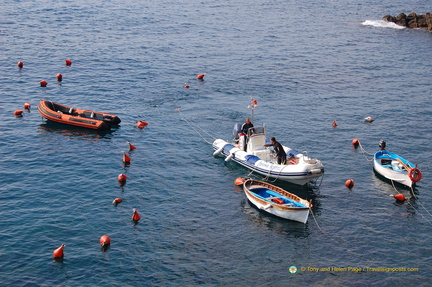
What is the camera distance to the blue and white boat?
3725 cm

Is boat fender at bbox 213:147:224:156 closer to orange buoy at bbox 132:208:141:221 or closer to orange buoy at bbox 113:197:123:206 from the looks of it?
orange buoy at bbox 113:197:123:206

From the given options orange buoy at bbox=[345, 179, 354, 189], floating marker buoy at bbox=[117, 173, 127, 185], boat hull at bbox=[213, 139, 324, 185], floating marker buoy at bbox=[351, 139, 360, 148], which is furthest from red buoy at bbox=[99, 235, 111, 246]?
floating marker buoy at bbox=[351, 139, 360, 148]

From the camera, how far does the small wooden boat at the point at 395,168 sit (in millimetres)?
37969

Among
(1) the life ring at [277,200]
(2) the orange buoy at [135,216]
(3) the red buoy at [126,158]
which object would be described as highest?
(3) the red buoy at [126,158]

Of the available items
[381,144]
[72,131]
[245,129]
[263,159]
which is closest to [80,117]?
[72,131]

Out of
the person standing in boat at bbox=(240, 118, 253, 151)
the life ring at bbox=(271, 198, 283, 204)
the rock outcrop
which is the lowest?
the life ring at bbox=(271, 198, 283, 204)

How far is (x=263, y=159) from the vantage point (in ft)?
136

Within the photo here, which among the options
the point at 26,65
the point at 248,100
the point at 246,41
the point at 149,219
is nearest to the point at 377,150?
the point at 248,100

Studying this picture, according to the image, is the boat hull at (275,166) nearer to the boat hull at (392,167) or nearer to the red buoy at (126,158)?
the boat hull at (392,167)

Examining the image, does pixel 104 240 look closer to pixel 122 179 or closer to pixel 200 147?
pixel 122 179

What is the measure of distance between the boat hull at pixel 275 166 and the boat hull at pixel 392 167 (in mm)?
5869

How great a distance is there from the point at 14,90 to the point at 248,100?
1009 inches

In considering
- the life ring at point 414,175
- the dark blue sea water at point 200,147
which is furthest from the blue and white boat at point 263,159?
the life ring at point 414,175

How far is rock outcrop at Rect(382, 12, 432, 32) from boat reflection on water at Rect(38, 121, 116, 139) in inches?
2389
